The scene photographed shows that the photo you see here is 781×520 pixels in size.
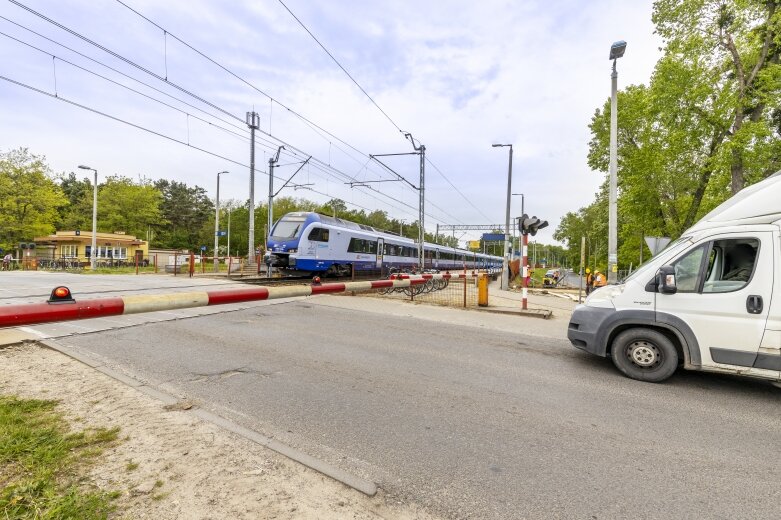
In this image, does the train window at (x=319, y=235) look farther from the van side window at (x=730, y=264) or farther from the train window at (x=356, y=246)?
the van side window at (x=730, y=264)

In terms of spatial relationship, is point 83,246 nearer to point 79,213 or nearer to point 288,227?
point 79,213

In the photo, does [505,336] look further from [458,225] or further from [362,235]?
[458,225]

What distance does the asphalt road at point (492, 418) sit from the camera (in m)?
2.56

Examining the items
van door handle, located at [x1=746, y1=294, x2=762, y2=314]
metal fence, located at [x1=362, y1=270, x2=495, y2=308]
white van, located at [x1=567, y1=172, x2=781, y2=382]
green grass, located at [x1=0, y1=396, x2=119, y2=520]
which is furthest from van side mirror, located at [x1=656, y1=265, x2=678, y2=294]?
metal fence, located at [x1=362, y1=270, x2=495, y2=308]

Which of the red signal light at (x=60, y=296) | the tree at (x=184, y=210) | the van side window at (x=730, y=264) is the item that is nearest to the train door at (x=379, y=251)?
the van side window at (x=730, y=264)

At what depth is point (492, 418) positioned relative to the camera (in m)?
3.69

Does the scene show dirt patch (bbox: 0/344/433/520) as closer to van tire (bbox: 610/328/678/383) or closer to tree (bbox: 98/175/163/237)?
van tire (bbox: 610/328/678/383)

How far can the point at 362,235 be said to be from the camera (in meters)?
22.6

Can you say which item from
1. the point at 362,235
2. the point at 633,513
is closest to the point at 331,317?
the point at 633,513

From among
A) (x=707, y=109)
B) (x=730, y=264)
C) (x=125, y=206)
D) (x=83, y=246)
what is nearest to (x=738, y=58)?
(x=707, y=109)

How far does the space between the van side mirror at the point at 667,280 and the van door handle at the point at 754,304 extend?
26.9 inches

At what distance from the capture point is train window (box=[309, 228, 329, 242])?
1847cm

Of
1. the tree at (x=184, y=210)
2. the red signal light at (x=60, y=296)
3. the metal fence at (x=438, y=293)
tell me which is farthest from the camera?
the tree at (x=184, y=210)

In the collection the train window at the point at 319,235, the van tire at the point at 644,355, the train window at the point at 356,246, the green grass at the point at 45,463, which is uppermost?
the train window at the point at 319,235
